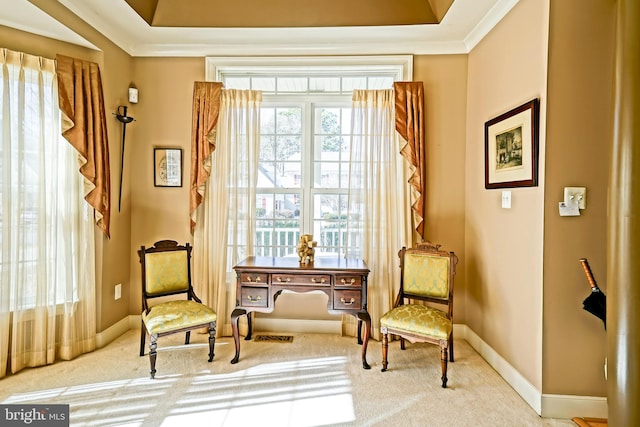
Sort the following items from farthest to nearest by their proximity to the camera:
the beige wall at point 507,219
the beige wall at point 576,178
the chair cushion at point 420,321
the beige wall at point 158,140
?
the beige wall at point 158,140
the chair cushion at point 420,321
the beige wall at point 507,219
the beige wall at point 576,178

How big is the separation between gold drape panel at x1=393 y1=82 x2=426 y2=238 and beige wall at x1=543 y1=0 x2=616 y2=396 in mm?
1168

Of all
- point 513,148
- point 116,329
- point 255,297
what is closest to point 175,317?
point 255,297

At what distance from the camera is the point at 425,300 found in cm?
280

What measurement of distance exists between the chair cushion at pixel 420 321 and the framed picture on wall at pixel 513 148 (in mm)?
1154

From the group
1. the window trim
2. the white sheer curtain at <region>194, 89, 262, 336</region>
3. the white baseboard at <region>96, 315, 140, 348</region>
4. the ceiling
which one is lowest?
the white baseboard at <region>96, 315, 140, 348</region>

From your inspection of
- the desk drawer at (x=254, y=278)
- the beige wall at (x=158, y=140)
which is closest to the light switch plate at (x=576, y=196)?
the desk drawer at (x=254, y=278)

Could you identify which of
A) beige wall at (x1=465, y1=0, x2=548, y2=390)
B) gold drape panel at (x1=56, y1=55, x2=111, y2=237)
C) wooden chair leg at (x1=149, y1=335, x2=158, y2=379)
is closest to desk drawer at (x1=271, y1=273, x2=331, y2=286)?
wooden chair leg at (x1=149, y1=335, x2=158, y2=379)

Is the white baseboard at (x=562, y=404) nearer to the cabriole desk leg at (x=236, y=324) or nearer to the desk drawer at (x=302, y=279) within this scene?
the desk drawer at (x=302, y=279)

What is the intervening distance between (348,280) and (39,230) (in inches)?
98.7

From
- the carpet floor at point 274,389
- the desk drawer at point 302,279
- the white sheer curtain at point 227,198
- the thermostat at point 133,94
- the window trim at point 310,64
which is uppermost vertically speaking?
the window trim at point 310,64

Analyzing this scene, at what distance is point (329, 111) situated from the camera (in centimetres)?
340

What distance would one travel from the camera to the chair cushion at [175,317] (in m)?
2.48

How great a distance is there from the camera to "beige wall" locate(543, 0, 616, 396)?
6.57 ft

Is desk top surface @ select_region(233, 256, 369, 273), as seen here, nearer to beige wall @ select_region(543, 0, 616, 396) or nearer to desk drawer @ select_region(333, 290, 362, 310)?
desk drawer @ select_region(333, 290, 362, 310)
